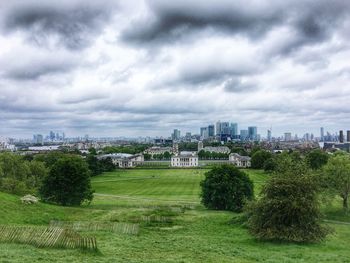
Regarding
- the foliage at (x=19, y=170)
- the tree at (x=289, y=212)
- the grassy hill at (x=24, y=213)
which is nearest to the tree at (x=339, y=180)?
the tree at (x=289, y=212)

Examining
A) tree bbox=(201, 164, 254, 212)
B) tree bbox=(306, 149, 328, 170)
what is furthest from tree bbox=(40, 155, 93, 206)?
tree bbox=(306, 149, 328, 170)

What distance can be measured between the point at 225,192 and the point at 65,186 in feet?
84.5

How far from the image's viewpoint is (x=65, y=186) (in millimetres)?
66062

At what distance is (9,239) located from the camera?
89.1 ft

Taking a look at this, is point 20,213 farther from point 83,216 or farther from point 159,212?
point 159,212

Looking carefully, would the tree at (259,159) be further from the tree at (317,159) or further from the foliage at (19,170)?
the foliage at (19,170)

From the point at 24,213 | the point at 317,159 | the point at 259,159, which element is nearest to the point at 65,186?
the point at 24,213

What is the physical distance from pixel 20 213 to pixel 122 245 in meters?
18.2

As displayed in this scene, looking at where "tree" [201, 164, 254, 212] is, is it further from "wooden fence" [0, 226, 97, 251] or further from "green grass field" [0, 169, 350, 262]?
"wooden fence" [0, 226, 97, 251]

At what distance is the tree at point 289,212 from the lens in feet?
120

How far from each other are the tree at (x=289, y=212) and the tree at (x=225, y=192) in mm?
25665

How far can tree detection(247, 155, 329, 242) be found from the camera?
120 ft

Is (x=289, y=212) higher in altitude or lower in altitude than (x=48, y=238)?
lower

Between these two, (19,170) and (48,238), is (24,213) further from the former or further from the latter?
(19,170)
